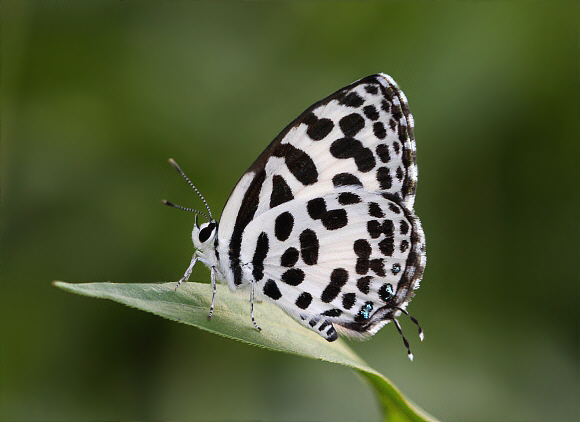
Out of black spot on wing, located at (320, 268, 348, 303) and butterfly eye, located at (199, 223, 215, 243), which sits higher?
butterfly eye, located at (199, 223, 215, 243)

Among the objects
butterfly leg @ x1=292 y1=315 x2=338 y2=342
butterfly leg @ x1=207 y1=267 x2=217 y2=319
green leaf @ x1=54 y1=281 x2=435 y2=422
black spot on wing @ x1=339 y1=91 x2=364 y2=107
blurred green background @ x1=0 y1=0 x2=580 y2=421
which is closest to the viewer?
green leaf @ x1=54 y1=281 x2=435 y2=422

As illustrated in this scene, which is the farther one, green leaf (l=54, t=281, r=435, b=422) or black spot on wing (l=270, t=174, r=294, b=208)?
black spot on wing (l=270, t=174, r=294, b=208)

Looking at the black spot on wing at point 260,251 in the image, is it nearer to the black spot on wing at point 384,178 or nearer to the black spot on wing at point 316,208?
the black spot on wing at point 316,208

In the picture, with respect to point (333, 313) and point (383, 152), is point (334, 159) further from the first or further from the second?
point (333, 313)

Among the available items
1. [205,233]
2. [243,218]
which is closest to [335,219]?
[243,218]

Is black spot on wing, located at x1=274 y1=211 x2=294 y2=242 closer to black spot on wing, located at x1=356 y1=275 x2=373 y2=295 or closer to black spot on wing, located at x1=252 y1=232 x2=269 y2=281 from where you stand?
black spot on wing, located at x1=252 y1=232 x2=269 y2=281

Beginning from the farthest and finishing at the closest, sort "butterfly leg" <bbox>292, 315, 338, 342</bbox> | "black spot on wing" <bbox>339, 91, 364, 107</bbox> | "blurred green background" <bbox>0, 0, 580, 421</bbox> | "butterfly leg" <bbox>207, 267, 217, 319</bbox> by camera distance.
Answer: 1. "blurred green background" <bbox>0, 0, 580, 421</bbox>
2. "black spot on wing" <bbox>339, 91, 364, 107</bbox>
3. "butterfly leg" <bbox>292, 315, 338, 342</bbox>
4. "butterfly leg" <bbox>207, 267, 217, 319</bbox>

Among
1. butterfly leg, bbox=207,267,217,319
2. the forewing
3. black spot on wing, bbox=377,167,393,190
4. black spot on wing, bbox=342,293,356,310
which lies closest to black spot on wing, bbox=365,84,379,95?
the forewing

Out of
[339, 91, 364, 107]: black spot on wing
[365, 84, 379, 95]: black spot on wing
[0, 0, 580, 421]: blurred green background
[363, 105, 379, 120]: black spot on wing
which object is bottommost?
[0, 0, 580, 421]: blurred green background
